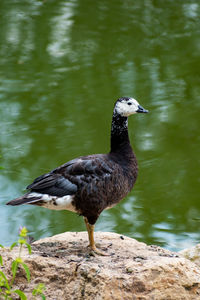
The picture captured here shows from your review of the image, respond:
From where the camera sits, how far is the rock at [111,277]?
424cm

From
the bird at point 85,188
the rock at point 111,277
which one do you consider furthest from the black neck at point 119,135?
the rock at point 111,277

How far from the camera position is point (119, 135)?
5617 millimetres

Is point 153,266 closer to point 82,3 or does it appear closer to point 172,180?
point 172,180

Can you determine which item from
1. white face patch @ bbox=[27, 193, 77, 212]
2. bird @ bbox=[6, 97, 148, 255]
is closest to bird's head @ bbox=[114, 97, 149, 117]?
bird @ bbox=[6, 97, 148, 255]

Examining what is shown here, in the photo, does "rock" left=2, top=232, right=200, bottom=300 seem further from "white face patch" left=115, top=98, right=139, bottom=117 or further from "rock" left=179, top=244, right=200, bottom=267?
"white face patch" left=115, top=98, right=139, bottom=117

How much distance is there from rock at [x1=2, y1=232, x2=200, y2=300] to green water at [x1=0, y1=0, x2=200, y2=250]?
2.38 metres

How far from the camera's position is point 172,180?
823 cm

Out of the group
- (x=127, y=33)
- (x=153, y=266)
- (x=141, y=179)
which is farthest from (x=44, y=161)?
(x=127, y=33)

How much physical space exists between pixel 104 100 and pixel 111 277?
20.8ft

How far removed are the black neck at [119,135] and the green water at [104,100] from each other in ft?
6.04

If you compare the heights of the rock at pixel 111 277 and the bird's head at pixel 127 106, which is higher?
the bird's head at pixel 127 106

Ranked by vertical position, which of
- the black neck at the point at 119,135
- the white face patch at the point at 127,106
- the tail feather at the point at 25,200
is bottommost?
the tail feather at the point at 25,200

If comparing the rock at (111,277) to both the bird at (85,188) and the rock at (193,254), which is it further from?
the rock at (193,254)

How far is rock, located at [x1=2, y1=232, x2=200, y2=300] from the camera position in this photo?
13.9 ft
